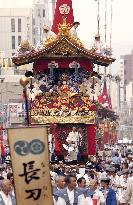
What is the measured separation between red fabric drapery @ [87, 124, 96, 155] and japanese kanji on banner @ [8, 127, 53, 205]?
827 inches

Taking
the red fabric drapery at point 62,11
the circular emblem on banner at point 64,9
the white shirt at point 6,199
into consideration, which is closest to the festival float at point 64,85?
the red fabric drapery at point 62,11

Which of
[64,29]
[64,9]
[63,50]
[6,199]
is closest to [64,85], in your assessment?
[63,50]

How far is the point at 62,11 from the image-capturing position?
107ft

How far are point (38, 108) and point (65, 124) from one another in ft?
3.96

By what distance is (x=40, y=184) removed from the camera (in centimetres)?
979

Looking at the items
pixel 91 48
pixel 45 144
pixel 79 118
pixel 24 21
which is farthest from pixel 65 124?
pixel 24 21

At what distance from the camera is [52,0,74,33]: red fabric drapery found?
32.5 m

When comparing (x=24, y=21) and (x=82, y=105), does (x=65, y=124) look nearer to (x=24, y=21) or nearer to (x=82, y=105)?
(x=82, y=105)

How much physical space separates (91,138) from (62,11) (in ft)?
18.1

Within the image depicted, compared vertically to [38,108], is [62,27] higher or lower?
higher

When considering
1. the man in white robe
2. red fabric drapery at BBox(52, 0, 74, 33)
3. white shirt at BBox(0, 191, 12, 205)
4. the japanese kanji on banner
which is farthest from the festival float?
the japanese kanji on banner

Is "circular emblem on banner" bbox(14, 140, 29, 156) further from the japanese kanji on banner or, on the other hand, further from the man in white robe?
the man in white robe

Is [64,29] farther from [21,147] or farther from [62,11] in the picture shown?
[21,147]

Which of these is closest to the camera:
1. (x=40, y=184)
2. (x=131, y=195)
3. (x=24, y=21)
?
(x=40, y=184)
